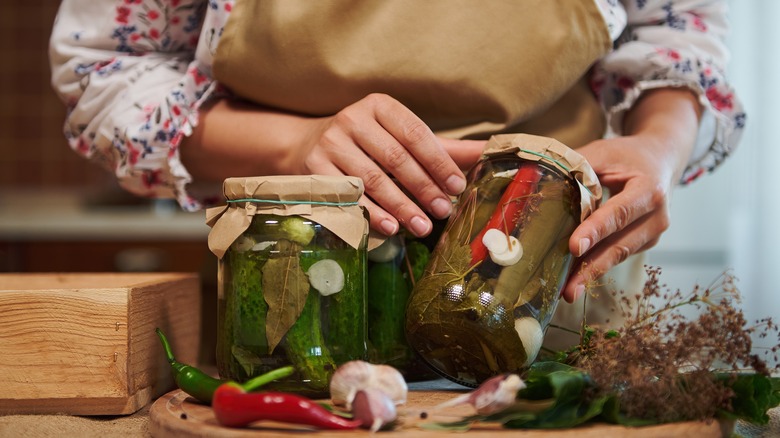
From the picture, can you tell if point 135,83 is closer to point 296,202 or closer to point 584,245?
point 296,202

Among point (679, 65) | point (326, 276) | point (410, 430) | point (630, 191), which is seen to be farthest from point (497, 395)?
point (679, 65)

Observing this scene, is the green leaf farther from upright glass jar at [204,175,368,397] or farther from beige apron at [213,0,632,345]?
beige apron at [213,0,632,345]

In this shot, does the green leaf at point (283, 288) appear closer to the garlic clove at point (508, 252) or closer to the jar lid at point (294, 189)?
the jar lid at point (294, 189)

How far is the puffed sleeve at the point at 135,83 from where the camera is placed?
3.43ft

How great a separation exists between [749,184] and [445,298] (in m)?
2.18

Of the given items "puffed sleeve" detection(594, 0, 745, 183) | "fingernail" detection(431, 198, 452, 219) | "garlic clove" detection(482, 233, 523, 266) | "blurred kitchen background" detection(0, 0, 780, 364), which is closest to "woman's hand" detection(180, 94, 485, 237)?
"fingernail" detection(431, 198, 452, 219)

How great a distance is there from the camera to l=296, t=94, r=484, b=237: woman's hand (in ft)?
2.80

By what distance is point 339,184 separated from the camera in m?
0.77

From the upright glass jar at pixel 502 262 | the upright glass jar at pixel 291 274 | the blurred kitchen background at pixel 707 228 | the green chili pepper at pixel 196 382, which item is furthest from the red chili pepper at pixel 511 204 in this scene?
the blurred kitchen background at pixel 707 228

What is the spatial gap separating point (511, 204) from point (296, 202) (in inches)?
7.9

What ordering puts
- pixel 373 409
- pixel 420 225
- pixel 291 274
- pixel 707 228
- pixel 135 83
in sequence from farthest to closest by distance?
pixel 707 228
pixel 135 83
pixel 420 225
pixel 291 274
pixel 373 409

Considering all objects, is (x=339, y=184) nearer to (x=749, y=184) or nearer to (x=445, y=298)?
(x=445, y=298)

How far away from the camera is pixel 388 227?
84 centimetres

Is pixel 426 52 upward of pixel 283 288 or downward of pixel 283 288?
upward
